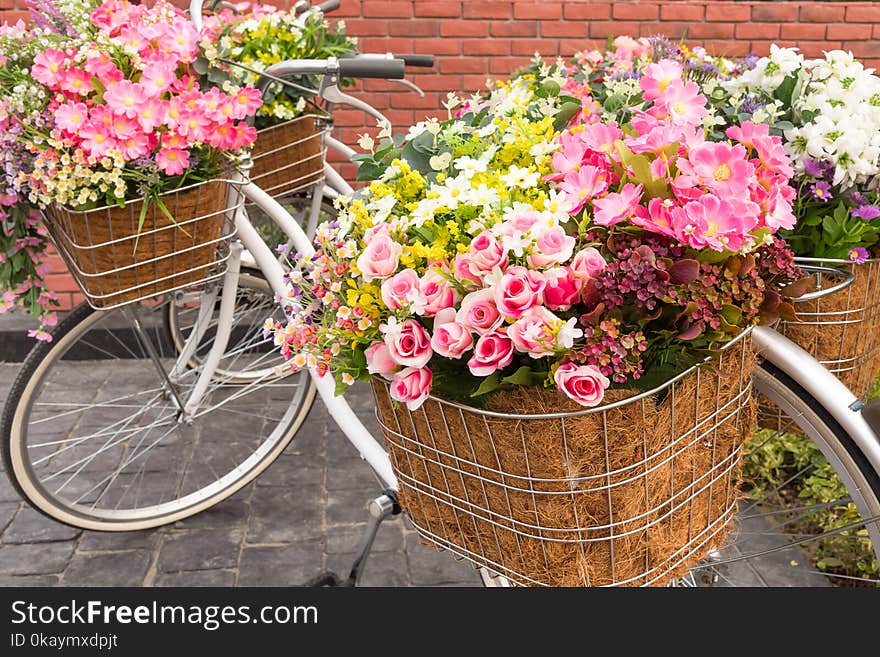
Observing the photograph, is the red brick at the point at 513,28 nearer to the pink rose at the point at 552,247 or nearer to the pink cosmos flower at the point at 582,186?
the pink cosmos flower at the point at 582,186

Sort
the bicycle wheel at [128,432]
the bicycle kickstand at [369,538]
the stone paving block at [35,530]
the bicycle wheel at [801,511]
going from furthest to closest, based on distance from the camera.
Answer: the stone paving block at [35,530] < the bicycle wheel at [128,432] < the bicycle kickstand at [369,538] < the bicycle wheel at [801,511]

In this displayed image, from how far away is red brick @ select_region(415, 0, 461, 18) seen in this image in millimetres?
4555

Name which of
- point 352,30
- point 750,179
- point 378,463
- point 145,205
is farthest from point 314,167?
point 750,179

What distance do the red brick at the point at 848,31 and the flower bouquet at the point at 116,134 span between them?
3.84m

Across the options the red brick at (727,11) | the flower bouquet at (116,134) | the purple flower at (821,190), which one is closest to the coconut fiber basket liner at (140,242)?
the flower bouquet at (116,134)

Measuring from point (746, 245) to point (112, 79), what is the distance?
1470mm

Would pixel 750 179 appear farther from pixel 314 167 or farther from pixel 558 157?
pixel 314 167

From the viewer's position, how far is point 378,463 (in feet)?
7.27

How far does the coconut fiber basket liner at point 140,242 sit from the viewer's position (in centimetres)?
210

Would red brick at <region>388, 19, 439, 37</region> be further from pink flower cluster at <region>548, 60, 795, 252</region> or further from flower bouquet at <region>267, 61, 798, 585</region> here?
pink flower cluster at <region>548, 60, 795, 252</region>

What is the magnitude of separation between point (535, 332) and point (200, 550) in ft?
7.39

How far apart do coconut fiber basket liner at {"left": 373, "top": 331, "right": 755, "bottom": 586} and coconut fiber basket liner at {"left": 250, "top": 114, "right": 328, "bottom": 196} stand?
1.66 meters

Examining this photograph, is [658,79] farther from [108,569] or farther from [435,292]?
[108,569]

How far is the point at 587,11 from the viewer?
4.62m
